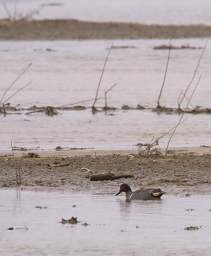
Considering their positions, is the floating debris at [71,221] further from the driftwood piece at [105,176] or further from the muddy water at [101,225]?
the driftwood piece at [105,176]

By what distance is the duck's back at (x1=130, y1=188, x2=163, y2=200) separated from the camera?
13.0m

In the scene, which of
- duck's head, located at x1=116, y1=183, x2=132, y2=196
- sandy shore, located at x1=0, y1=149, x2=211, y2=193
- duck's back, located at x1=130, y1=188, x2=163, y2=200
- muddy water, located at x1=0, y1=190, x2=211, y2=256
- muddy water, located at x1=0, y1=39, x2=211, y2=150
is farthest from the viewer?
muddy water, located at x1=0, y1=39, x2=211, y2=150

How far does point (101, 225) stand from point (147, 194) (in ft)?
3.86

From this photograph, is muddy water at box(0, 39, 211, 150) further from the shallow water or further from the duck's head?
the shallow water

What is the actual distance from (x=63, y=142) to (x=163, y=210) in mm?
5864

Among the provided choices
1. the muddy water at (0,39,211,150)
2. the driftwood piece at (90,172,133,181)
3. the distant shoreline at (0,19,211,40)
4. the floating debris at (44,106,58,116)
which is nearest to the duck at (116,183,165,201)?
the driftwood piece at (90,172,133,181)

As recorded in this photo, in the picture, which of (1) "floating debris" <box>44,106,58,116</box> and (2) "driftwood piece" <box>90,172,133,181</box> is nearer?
(2) "driftwood piece" <box>90,172,133,181</box>

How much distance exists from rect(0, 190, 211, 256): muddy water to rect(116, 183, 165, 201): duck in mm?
74

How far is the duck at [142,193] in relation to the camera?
13.0m

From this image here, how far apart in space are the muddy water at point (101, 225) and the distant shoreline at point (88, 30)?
98.6 feet

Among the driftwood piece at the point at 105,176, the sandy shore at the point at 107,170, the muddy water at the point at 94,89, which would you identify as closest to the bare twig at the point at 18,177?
the sandy shore at the point at 107,170

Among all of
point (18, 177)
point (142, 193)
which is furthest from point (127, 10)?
point (142, 193)

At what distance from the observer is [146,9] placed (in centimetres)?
6069

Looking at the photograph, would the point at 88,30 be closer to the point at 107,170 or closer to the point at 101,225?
the point at 107,170
